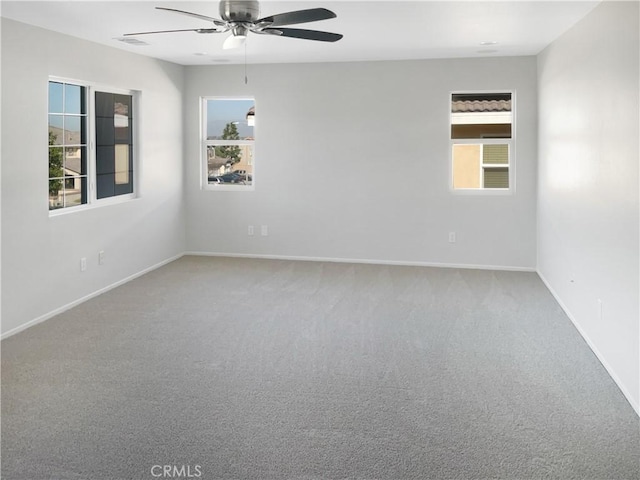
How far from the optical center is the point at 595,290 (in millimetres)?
4234

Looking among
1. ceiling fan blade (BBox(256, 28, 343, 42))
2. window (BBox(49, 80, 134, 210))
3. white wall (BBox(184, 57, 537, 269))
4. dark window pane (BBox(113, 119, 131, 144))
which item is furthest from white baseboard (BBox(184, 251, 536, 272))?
ceiling fan blade (BBox(256, 28, 343, 42))

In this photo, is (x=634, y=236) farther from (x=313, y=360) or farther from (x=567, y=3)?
(x=313, y=360)

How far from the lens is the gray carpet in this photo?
276cm

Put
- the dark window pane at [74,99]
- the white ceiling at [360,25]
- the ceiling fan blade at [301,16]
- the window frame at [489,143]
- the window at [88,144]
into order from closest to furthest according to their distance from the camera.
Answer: the ceiling fan blade at [301,16] → the white ceiling at [360,25] → the window at [88,144] → the dark window pane at [74,99] → the window frame at [489,143]

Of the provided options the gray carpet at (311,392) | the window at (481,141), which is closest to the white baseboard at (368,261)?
the window at (481,141)

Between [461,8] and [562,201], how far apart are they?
2095 millimetres

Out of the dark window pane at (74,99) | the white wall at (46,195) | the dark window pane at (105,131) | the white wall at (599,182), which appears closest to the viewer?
the white wall at (599,182)

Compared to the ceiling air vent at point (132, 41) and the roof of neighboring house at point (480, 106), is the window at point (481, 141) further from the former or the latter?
the ceiling air vent at point (132, 41)

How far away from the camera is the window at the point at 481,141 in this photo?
7148 mm

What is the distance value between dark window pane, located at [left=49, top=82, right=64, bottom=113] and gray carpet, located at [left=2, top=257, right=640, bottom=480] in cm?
178

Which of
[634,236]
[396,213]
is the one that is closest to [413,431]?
[634,236]

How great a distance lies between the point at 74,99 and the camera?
5590 millimetres

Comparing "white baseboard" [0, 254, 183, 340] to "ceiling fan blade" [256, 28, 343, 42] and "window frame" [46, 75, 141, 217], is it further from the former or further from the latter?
"ceiling fan blade" [256, 28, 343, 42]

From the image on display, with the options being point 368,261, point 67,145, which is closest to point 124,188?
point 67,145
